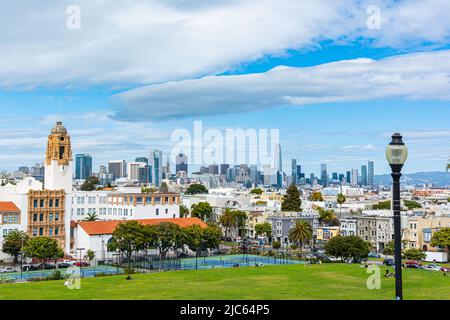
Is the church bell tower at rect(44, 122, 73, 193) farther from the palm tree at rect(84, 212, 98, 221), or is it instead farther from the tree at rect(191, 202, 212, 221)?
the tree at rect(191, 202, 212, 221)

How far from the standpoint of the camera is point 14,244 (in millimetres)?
65812

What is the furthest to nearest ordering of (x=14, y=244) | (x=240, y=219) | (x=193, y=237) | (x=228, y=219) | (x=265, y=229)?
(x=240, y=219), (x=228, y=219), (x=265, y=229), (x=193, y=237), (x=14, y=244)

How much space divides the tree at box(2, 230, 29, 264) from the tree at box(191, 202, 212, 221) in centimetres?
4597

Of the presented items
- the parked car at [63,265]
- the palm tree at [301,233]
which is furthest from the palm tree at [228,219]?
the parked car at [63,265]

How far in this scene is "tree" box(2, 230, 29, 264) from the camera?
65.8 meters

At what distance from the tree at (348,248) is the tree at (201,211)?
49.2 m

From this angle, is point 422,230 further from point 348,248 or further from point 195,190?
point 195,190

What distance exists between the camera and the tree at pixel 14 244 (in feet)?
216

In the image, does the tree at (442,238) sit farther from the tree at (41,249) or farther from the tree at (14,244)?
the tree at (14,244)

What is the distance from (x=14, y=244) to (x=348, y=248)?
116 ft

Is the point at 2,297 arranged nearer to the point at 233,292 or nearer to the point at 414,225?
the point at 233,292

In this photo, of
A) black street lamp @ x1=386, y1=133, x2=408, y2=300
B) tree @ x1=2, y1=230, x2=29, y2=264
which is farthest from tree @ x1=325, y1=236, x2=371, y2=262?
black street lamp @ x1=386, y1=133, x2=408, y2=300

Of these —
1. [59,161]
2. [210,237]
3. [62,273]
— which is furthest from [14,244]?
[210,237]
